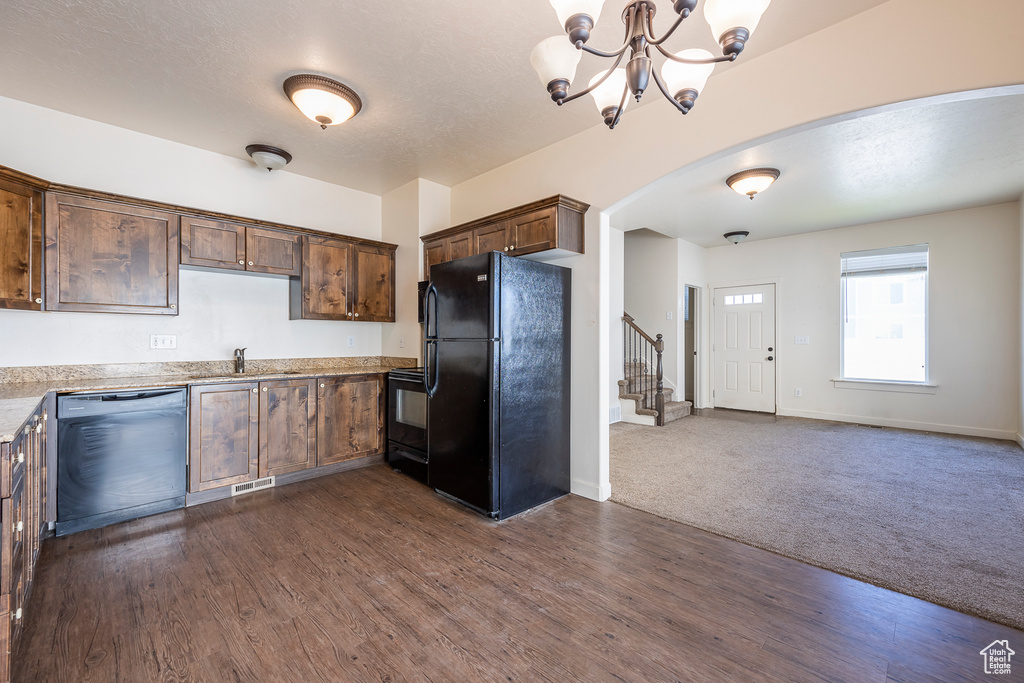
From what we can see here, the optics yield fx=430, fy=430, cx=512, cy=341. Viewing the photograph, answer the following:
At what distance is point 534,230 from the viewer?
329cm

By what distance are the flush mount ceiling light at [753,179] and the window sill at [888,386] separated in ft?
12.1

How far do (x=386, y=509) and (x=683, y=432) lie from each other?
3948 millimetres

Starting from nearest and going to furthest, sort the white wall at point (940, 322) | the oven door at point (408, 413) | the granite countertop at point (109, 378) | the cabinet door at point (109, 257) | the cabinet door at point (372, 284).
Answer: the granite countertop at point (109, 378), the cabinet door at point (109, 257), the oven door at point (408, 413), the cabinet door at point (372, 284), the white wall at point (940, 322)

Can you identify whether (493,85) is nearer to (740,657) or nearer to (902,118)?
(902,118)

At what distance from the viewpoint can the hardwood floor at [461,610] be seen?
161cm

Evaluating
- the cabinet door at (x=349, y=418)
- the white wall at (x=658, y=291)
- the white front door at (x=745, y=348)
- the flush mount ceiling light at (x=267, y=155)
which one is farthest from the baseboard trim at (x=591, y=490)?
the white front door at (x=745, y=348)

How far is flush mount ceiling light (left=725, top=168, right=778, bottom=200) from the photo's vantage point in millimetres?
4062

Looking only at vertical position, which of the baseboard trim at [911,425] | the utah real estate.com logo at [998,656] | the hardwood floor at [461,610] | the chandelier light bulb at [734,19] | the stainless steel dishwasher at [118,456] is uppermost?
the chandelier light bulb at [734,19]

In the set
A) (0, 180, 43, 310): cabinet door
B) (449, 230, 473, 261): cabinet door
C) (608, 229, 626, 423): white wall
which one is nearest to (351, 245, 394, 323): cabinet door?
(449, 230, 473, 261): cabinet door

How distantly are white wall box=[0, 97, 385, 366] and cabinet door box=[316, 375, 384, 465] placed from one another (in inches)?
30.0

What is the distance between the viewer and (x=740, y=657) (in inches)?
65.3

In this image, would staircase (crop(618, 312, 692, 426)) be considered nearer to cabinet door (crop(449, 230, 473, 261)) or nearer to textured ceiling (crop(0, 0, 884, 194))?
cabinet door (crop(449, 230, 473, 261))

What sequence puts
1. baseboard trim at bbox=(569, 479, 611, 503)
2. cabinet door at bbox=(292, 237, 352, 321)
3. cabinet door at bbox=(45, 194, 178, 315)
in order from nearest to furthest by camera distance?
1. cabinet door at bbox=(45, 194, 178, 315)
2. baseboard trim at bbox=(569, 479, 611, 503)
3. cabinet door at bbox=(292, 237, 352, 321)

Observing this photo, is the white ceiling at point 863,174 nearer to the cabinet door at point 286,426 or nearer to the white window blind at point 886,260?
the white window blind at point 886,260
